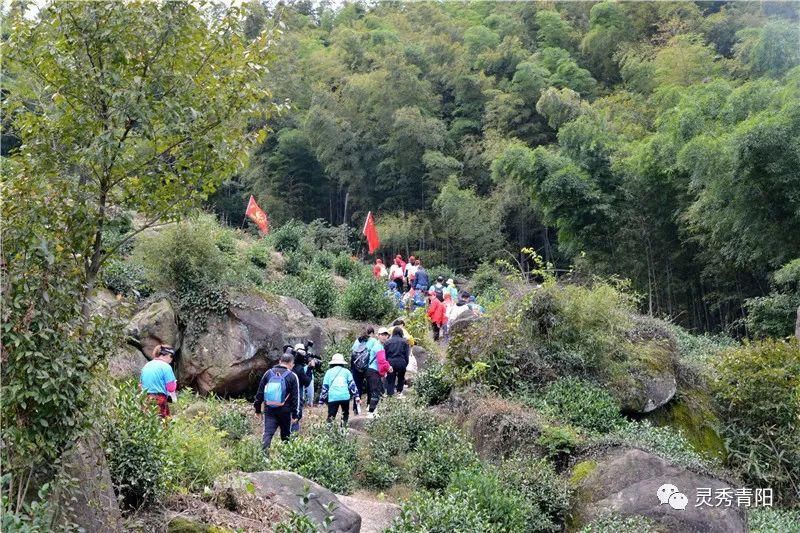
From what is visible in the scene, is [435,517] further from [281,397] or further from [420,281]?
[420,281]

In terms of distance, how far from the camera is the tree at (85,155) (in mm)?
4621

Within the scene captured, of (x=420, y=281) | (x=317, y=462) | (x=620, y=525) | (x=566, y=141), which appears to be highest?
(x=566, y=141)

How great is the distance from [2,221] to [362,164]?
91.7 ft

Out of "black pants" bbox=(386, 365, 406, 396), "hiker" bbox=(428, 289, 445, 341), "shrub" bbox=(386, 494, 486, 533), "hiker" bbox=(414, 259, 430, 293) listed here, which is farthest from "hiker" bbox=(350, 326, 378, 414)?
"hiker" bbox=(414, 259, 430, 293)

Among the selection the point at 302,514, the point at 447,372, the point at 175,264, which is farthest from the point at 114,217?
the point at 175,264

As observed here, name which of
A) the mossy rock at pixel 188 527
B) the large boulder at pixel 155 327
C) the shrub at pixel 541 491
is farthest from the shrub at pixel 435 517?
the large boulder at pixel 155 327

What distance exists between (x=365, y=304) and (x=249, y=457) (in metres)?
8.84

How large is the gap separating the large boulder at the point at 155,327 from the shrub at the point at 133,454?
6872 millimetres

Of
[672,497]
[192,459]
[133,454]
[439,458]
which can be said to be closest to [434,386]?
[439,458]

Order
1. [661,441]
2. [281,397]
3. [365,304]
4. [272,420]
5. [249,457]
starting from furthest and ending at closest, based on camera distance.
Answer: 1. [365,304]
2. [661,441]
3. [272,420]
4. [281,397]
5. [249,457]

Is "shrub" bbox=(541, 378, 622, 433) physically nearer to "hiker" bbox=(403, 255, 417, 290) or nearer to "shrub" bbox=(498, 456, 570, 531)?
"shrub" bbox=(498, 456, 570, 531)

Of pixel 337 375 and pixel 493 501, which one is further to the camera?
pixel 337 375

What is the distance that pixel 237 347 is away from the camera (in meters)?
13.5

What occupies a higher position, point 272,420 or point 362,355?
point 362,355
